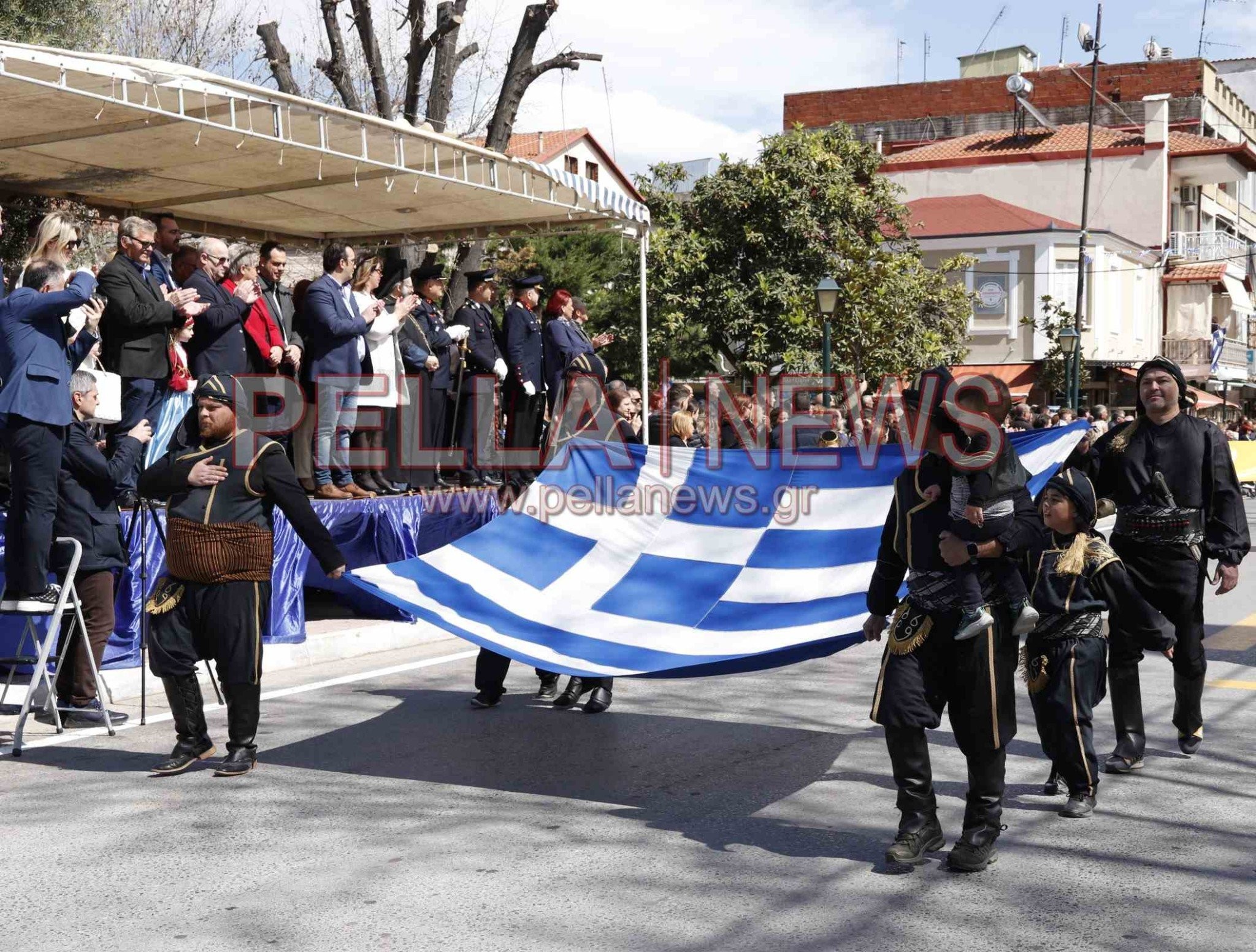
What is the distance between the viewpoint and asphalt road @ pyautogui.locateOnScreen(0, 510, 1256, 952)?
4.41m

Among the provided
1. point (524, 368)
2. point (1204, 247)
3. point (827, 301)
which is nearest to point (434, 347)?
point (524, 368)

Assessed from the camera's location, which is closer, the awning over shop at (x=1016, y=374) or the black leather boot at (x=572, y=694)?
the black leather boot at (x=572, y=694)

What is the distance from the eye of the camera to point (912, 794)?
5055 millimetres

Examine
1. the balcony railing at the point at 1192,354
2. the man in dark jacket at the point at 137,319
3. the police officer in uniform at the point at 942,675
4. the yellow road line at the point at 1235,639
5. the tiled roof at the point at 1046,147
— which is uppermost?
the tiled roof at the point at 1046,147

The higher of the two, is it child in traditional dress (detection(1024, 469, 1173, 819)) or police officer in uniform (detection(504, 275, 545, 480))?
police officer in uniform (detection(504, 275, 545, 480))

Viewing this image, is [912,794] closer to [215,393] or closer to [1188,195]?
[215,393]

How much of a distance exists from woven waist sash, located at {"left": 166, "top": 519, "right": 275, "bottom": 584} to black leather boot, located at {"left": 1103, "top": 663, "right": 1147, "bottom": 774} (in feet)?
13.5

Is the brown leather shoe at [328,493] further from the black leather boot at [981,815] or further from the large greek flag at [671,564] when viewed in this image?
the black leather boot at [981,815]

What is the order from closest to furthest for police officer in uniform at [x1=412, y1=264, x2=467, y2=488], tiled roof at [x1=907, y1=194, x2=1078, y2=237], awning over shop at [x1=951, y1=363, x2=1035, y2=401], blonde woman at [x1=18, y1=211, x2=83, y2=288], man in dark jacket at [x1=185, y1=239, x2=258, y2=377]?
blonde woman at [x1=18, y1=211, x2=83, y2=288]
man in dark jacket at [x1=185, y1=239, x2=258, y2=377]
police officer in uniform at [x1=412, y1=264, x2=467, y2=488]
awning over shop at [x1=951, y1=363, x2=1035, y2=401]
tiled roof at [x1=907, y1=194, x2=1078, y2=237]

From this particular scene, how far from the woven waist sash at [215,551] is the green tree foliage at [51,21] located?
19498mm

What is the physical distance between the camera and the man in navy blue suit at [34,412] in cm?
739

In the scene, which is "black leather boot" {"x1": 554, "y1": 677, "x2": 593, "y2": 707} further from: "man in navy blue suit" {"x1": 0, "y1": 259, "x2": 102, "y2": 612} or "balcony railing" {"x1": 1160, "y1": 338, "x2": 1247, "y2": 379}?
"balcony railing" {"x1": 1160, "y1": 338, "x2": 1247, "y2": 379}

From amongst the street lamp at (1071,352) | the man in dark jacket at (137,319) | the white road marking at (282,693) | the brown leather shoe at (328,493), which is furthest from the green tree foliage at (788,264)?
the man in dark jacket at (137,319)

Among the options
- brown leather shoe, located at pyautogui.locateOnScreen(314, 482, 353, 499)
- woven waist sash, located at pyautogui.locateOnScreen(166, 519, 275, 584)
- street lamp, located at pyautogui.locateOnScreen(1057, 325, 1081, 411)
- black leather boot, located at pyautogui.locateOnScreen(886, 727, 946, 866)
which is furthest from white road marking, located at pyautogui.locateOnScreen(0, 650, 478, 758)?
street lamp, located at pyautogui.locateOnScreen(1057, 325, 1081, 411)
